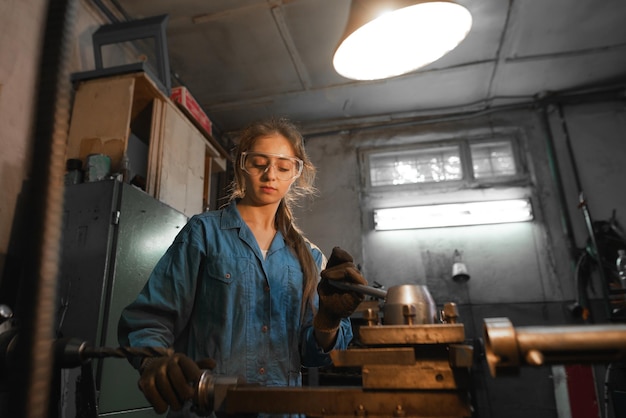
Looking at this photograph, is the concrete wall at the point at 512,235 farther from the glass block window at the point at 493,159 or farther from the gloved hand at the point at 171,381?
the gloved hand at the point at 171,381

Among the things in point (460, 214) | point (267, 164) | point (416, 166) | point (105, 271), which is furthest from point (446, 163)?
point (105, 271)

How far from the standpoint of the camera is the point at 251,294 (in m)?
1.18

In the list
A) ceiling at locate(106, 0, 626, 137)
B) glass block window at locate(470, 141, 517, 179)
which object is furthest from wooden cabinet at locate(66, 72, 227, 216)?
glass block window at locate(470, 141, 517, 179)

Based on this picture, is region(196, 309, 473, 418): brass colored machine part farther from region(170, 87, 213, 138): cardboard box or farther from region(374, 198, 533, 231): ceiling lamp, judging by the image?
region(374, 198, 533, 231): ceiling lamp

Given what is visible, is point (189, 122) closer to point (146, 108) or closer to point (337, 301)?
point (146, 108)

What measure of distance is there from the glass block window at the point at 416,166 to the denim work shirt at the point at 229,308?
3.16 metres

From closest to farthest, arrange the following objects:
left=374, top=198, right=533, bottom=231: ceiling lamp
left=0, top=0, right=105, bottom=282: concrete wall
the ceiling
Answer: left=0, top=0, right=105, bottom=282: concrete wall → the ceiling → left=374, top=198, right=533, bottom=231: ceiling lamp

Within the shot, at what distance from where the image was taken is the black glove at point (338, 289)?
3.06 ft

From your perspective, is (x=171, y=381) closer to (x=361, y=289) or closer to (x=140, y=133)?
(x=361, y=289)

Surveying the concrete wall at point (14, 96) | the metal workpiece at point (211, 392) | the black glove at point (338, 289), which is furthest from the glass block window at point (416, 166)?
the metal workpiece at point (211, 392)

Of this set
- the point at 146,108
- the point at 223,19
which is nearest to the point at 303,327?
the point at 146,108

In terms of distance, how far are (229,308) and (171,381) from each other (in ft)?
1.50

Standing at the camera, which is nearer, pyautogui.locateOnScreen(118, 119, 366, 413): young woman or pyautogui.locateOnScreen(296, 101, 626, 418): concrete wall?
pyautogui.locateOnScreen(118, 119, 366, 413): young woman

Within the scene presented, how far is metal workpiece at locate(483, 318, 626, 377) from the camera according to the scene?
1.76ft
